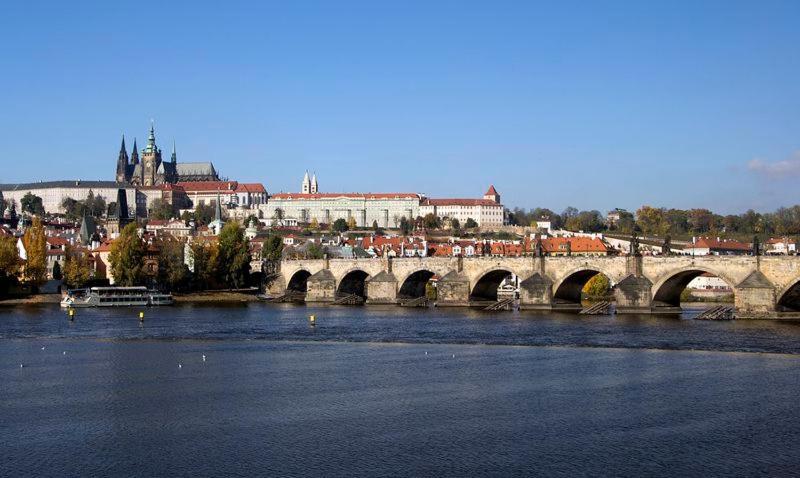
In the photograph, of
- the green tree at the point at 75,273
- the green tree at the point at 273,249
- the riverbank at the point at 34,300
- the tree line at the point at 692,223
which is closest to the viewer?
the riverbank at the point at 34,300

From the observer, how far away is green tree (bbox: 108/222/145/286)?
228ft

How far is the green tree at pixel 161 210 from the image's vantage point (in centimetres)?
17638

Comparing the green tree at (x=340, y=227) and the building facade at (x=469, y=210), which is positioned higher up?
the building facade at (x=469, y=210)

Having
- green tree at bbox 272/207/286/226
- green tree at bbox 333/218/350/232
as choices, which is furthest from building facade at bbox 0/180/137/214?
green tree at bbox 333/218/350/232

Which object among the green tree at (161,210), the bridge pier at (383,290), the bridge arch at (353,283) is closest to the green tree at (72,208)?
the green tree at (161,210)

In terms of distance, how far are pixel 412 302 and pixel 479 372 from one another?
32.7 meters

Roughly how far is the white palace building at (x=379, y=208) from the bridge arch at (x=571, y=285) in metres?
118

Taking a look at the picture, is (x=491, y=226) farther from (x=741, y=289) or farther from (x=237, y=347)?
(x=237, y=347)

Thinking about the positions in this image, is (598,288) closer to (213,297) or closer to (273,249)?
(273,249)

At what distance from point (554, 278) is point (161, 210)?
441 ft

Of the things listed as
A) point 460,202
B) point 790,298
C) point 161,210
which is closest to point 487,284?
point 790,298

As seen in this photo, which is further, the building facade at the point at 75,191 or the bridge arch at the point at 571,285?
the building facade at the point at 75,191

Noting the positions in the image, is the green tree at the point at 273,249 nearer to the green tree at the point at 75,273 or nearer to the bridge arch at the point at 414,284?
the green tree at the point at 75,273

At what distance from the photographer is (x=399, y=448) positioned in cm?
2019
